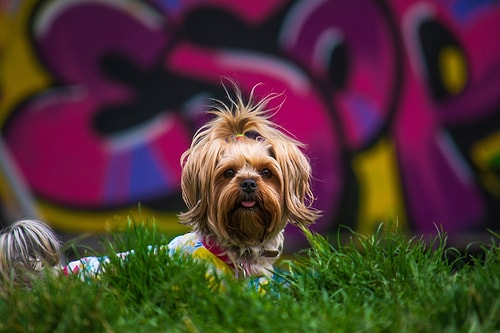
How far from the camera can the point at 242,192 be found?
4.12 m

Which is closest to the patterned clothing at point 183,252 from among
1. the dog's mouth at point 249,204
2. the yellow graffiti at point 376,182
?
the dog's mouth at point 249,204

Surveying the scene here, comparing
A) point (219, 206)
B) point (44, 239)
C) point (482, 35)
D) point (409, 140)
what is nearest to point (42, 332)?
point (44, 239)

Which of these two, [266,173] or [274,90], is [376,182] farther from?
[266,173]

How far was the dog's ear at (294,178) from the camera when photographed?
425 centimetres

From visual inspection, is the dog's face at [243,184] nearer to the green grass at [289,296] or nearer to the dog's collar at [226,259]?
the dog's collar at [226,259]

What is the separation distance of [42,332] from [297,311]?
93 cm

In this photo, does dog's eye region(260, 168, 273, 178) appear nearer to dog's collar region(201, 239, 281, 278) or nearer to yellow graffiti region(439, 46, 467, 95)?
dog's collar region(201, 239, 281, 278)

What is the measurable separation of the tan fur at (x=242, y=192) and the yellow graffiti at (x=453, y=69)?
12.8ft

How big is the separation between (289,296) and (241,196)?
2.21 feet

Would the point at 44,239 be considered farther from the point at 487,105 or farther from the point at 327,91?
the point at 487,105

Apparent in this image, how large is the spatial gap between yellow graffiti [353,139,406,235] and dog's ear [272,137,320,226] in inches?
138

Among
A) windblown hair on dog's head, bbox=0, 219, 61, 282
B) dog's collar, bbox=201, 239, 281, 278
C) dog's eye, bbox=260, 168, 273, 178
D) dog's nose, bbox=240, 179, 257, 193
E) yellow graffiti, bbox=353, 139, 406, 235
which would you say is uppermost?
dog's eye, bbox=260, 168, 273, 178

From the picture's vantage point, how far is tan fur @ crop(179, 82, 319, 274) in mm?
4152

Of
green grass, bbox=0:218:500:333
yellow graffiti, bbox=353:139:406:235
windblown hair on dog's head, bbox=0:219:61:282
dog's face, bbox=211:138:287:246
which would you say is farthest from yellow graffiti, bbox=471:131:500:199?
windblown hair on dog's head, bbox=0:219:61:282
